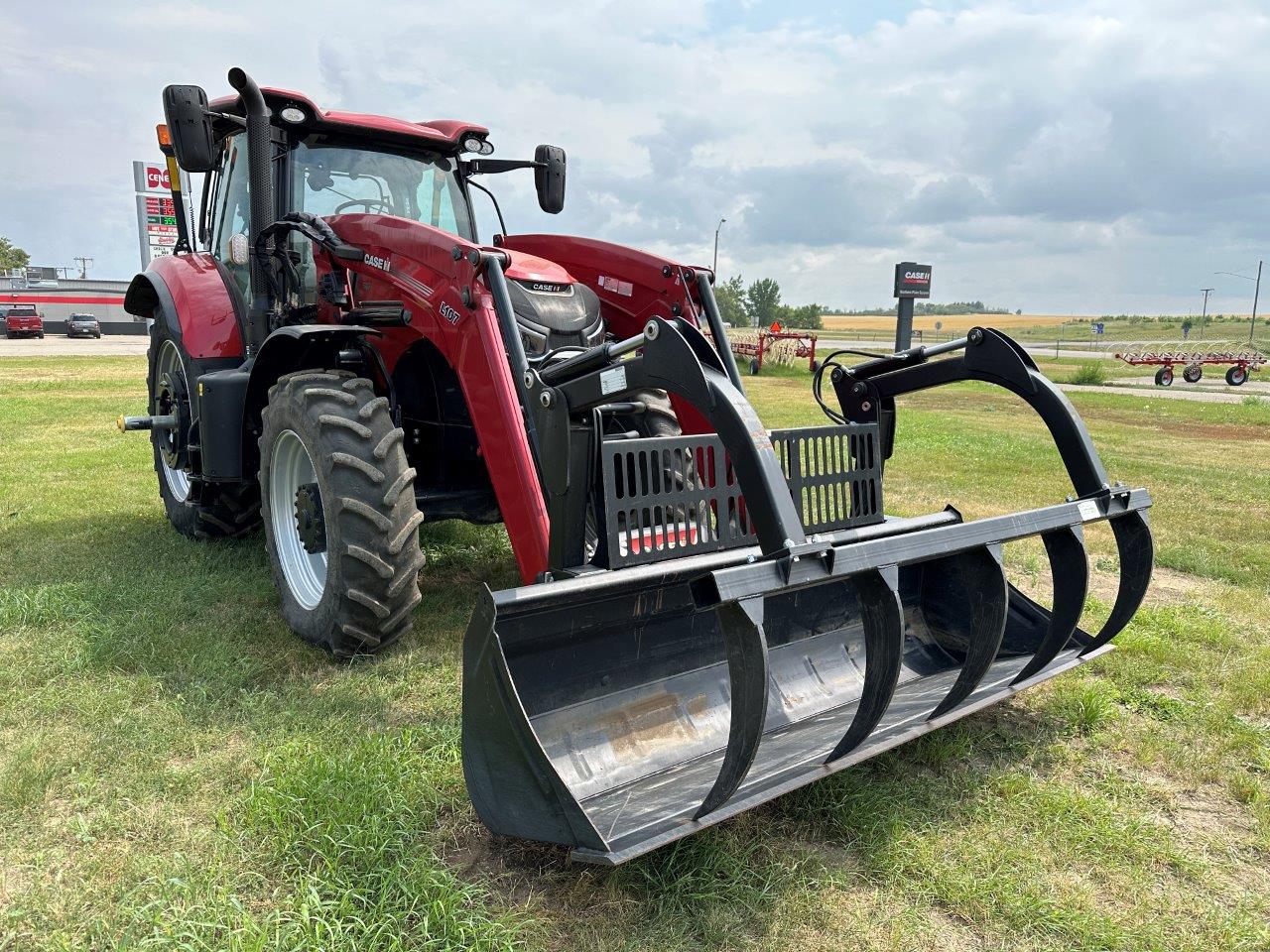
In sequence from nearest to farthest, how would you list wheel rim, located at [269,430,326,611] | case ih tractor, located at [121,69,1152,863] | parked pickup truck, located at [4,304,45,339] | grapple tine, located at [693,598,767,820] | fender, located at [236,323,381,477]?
grapple tine, located at [693,598,767,820] → case ih tractor, located at [121,69,1152,863] → fender, located at [236,323,381,477] → wheel rim, located at [269,430,326,611] → parked pickup truck, located at [4,304,45,339]

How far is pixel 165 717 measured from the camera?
129 inches

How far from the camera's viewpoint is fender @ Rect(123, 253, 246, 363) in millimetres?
4879

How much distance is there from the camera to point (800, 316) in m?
73.6

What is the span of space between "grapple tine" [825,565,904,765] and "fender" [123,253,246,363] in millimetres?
3823

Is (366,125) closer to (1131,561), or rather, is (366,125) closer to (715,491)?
(715,491)

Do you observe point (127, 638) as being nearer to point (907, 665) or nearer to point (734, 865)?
point (734, 865)

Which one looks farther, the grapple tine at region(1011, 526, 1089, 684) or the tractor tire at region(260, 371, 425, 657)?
the tractor tire at region(260, 371, 425, 657)

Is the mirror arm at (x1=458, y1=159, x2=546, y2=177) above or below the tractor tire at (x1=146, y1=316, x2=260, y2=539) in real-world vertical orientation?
above

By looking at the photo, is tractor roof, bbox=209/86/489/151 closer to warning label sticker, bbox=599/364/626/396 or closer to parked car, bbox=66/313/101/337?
warning label sticker, bbox=599/364/626/396

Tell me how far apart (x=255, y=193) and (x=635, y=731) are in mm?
3218

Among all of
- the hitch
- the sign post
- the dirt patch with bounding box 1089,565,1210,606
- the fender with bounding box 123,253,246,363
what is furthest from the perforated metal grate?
the sign post

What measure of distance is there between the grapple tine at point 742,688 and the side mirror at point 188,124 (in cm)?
319

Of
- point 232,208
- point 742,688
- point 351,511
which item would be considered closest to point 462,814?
point 742,688

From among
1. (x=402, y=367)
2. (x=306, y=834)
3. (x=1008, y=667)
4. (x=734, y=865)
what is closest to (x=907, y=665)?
(x=1008, y=667)
